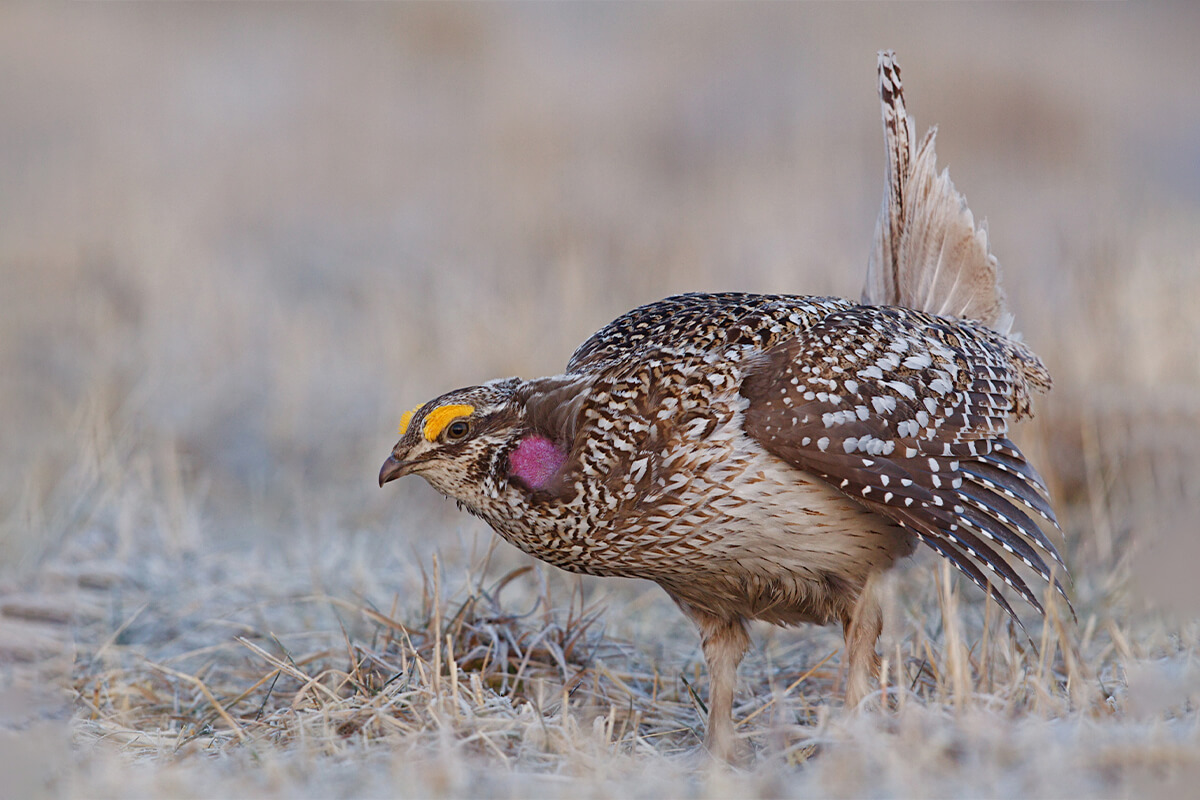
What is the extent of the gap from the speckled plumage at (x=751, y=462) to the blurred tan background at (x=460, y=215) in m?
1.82

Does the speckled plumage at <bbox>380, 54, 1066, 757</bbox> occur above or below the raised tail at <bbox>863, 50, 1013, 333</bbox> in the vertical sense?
below

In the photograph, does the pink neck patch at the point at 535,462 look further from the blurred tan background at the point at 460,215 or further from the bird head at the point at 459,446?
the blurred tan background at the point at 460,215

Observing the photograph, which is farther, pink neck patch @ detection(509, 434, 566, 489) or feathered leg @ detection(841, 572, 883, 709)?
feathered leg @ detection(841, 572, 883, 709)

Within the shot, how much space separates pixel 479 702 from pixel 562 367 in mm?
3009

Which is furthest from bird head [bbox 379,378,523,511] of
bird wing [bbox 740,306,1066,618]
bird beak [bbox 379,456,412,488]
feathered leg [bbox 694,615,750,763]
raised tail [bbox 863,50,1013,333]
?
raised tail [bbox 863,50,1013,333]

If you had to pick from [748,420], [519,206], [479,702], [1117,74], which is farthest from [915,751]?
[1117,74]

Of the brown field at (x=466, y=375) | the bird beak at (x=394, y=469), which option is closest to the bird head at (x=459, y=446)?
the bird beak at (x=394, y=469)

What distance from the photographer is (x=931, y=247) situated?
4461 mm

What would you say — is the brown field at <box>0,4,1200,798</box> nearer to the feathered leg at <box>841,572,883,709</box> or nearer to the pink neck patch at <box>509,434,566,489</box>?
the feathered leg at <box>841,572,883,709</box>

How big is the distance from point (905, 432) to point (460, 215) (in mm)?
6721

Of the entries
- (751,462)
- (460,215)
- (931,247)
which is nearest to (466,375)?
(931,247)

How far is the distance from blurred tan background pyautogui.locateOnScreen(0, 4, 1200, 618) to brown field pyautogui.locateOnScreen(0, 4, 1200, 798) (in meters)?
0.04

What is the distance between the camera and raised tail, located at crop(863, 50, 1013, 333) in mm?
4410

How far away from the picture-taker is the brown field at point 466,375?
3.07 metres
